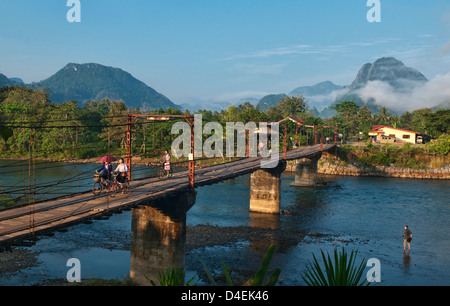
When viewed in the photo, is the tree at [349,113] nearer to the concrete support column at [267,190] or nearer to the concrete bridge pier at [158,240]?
the concrete support column at [267,190]

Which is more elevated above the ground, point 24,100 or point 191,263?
point 24,100

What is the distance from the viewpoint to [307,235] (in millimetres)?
36438

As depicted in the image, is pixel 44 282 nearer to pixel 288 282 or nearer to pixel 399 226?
pixel 288 282

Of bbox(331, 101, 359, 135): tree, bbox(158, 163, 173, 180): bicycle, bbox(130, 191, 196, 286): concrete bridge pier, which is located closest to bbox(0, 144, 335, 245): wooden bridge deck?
bbox(130, 191, 196, 286): concrete bridge pier

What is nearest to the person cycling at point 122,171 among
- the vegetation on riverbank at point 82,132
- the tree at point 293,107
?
the vegetation on riverbank at point 82,132

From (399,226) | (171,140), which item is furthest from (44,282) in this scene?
(171,140)

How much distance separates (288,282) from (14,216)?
15652 millimetres

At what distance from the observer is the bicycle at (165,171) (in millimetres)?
29422

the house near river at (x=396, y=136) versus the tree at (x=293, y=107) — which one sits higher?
the tree at (x=293, y=107)

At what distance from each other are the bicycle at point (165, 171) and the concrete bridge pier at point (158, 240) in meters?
5.28

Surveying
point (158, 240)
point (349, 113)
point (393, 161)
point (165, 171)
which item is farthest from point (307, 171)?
point (349, 113)

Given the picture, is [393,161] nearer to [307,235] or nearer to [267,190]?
[267,190]

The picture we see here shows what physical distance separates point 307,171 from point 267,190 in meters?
22.7

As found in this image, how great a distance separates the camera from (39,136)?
104500mm
